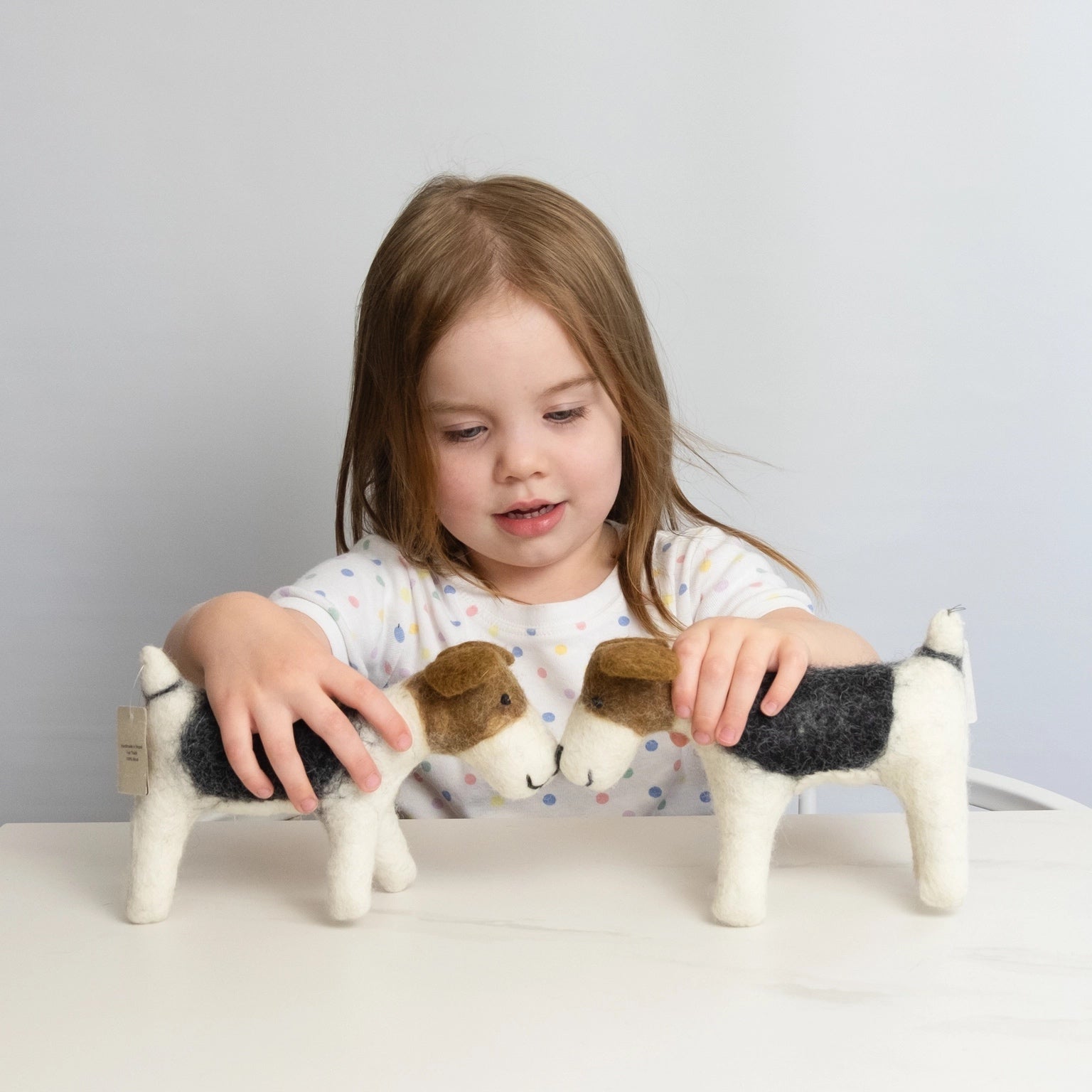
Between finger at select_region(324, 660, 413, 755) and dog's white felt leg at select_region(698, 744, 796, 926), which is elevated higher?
finger at select_region(324, 660, 413, 755)

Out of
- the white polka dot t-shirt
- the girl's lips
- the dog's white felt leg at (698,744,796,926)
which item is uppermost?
the girl's lips

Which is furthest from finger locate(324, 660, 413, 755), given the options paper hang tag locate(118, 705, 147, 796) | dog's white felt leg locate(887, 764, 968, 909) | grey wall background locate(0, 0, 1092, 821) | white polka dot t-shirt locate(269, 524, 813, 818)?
grey wall background locate(0, 0, 1092, 821)

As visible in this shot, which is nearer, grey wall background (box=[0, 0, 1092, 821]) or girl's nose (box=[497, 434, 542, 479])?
girl's nose (box=[497, 434, 542, 479])

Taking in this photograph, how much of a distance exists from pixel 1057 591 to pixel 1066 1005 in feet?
3.16

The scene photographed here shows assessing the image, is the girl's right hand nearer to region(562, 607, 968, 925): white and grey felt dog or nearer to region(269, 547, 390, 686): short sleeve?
region(562, 607, 968, 925): white and grey felt dog

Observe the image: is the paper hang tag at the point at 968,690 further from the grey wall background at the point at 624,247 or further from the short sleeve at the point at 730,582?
the grey wall background at the point at 624,247

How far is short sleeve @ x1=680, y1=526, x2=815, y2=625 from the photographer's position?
36.4 inches

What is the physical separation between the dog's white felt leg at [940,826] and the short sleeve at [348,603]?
18.4 inches

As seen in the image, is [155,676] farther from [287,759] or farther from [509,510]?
[509,510]

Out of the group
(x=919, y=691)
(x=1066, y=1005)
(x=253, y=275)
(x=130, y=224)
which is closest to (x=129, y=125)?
(x=130, y=224)

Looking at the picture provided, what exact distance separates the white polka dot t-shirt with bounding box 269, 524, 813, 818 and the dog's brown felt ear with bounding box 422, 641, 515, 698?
39 cm

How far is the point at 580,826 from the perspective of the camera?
0.75 metres

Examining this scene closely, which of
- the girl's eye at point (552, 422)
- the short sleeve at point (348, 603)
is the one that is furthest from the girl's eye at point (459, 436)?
the short sleeve at point (348, 603)

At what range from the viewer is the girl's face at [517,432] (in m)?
0.83
